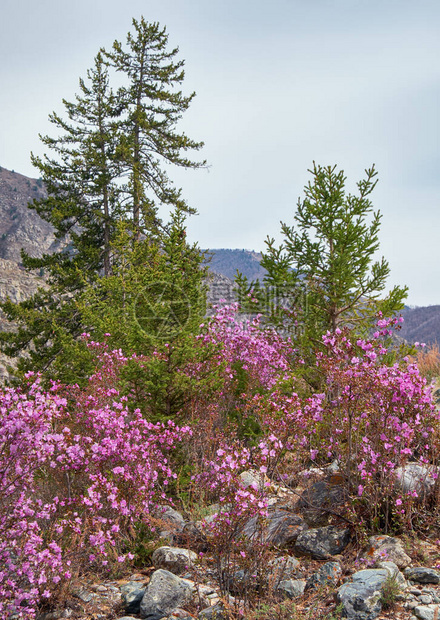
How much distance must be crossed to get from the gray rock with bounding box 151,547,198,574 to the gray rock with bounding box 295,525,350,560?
3.65ft

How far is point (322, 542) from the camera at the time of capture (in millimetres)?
4598

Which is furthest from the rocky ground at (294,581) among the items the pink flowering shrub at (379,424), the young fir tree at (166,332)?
the young fir tree at (166,332)

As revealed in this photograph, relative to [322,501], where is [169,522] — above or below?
below

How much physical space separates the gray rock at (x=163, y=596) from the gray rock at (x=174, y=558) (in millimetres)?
498

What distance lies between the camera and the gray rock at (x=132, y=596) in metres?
4.20

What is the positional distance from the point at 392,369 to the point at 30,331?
51.8 feet

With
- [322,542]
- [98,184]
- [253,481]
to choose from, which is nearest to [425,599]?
[322,542]

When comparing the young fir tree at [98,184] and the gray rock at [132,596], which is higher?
the young fir tree at [98,184]

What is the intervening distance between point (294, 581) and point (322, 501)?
136 cm

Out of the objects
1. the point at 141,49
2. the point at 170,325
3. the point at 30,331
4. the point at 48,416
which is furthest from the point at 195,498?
the point at 141,49

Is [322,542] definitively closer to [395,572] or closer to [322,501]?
[322,501]

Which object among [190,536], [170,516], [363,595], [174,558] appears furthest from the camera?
[170,516]

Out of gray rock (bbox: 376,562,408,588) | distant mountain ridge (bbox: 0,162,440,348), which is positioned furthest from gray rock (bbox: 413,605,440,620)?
distant mountain ridge (bbox: 0,162,440,348)

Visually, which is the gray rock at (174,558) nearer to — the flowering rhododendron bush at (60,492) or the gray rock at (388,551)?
the flowering rhododendron bush at (60,492)
